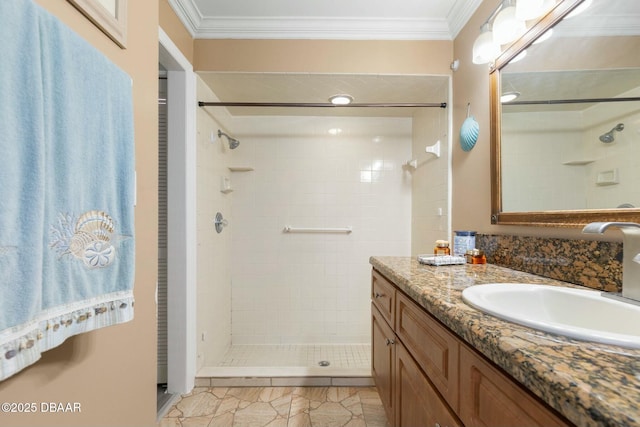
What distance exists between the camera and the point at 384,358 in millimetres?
1310

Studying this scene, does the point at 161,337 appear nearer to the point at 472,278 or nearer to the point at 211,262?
the point at 211,262

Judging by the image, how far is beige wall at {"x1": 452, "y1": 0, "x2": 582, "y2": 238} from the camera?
1.42 meters

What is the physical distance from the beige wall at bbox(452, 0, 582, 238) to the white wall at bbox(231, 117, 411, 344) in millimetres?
865

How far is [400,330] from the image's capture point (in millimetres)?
1081

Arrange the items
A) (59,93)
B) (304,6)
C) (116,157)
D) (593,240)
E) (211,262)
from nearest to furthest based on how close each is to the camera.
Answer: (59,93) < (116,157) < (593,240) < (304,6) < (211,262)

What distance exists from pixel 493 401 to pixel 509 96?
1306 mm

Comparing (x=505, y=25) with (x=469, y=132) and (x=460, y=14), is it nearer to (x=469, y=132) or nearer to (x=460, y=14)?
(x=469, y=132)

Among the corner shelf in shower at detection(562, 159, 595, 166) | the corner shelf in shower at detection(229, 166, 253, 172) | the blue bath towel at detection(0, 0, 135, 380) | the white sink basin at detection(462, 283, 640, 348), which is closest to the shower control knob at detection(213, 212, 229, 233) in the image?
the corner shelf in shower at detection(229, 166, 253, 172)

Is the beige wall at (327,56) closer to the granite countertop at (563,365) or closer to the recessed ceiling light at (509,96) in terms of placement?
the recessed ceiling light at (509,96)

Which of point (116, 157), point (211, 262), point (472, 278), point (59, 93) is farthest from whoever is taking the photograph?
point (211, 262)

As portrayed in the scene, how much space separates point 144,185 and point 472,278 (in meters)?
1.21

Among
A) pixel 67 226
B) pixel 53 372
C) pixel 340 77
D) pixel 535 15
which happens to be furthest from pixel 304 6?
pixel 53 372

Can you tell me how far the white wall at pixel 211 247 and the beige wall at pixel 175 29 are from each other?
0.70ft

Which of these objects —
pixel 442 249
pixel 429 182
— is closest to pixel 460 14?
pixel 429 182
